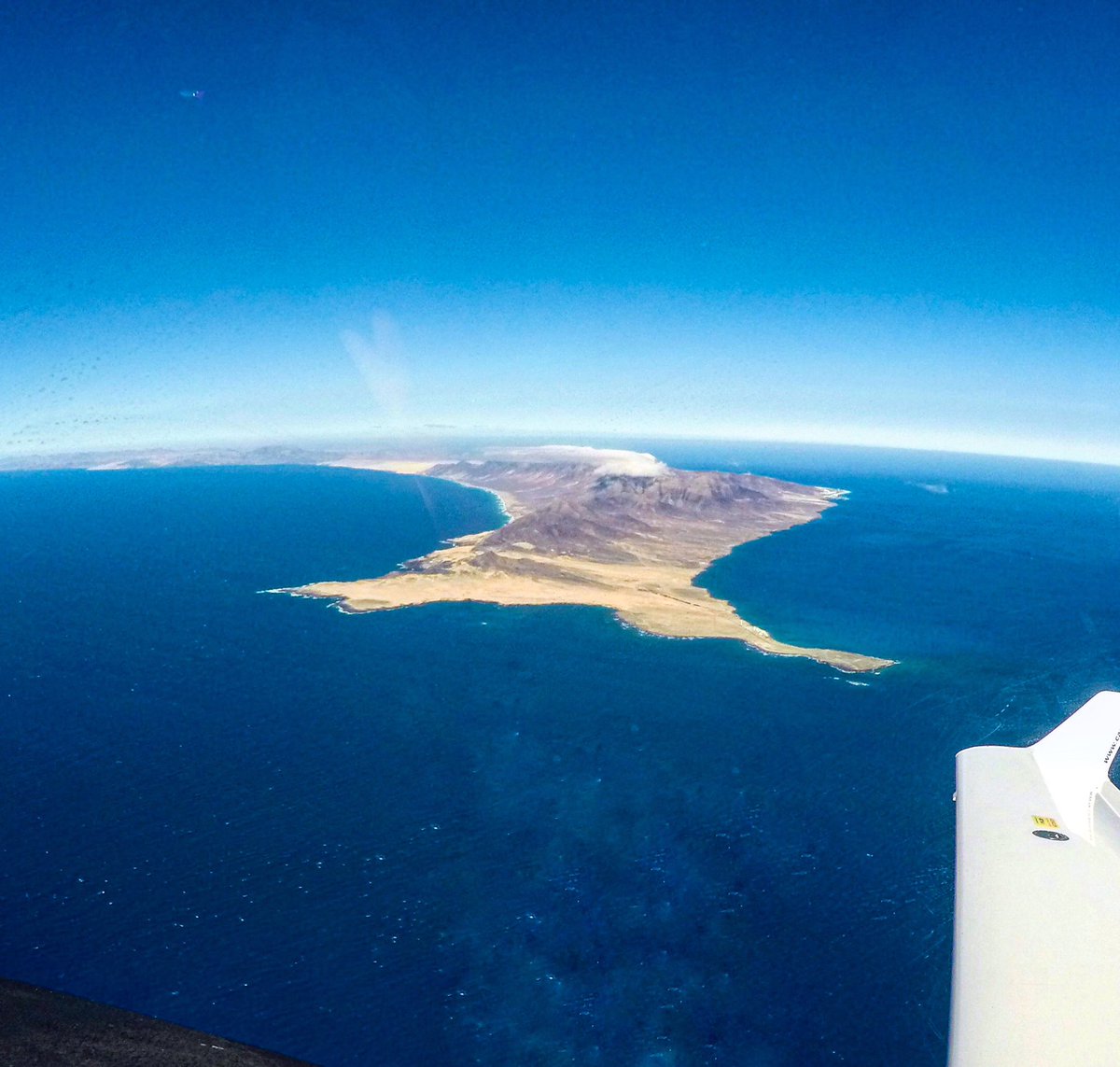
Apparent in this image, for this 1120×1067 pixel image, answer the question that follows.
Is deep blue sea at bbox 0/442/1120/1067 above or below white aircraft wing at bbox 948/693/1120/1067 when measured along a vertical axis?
below

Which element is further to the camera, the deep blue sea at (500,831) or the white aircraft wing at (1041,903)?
the deep blue sea at (500,831)

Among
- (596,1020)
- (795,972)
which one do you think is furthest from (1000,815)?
(596,1020)

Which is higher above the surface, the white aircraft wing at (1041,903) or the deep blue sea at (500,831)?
the white aircraft wing at (1041,903)

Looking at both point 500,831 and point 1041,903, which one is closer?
point 1041,903

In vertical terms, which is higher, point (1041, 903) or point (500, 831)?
point (1041, 903)

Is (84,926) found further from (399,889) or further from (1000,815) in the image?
(1000,815)
